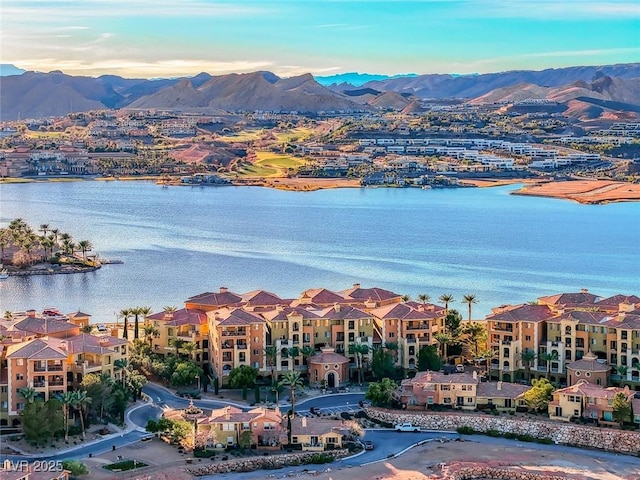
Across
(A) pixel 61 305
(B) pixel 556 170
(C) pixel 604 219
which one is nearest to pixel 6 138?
(B) pixel 556 170

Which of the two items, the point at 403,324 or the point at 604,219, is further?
the point at 604,219

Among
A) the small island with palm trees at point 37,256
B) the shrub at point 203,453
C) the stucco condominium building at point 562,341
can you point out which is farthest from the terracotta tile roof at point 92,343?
the small island with palm trees at point 37,256

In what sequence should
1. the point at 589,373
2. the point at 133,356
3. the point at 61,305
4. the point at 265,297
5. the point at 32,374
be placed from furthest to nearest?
1. the point at 61,305
2. the point at 265,297
3. the point at 133,356
4. the point at 589,373
5. the point at 32,374

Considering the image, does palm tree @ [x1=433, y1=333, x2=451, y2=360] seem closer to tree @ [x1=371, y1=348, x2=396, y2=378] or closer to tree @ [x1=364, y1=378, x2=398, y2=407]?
tree @ [x1=371, y1=348, x2=396, y2=378]

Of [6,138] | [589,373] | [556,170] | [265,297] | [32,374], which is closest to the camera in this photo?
[32,374]

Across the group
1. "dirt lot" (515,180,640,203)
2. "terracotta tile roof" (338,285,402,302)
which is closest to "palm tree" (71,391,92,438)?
"terracotta tile roof" (338,285,402,302)

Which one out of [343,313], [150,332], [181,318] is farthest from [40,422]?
[343,313]

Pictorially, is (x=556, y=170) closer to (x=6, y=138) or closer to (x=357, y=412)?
(x=6, y=138)
